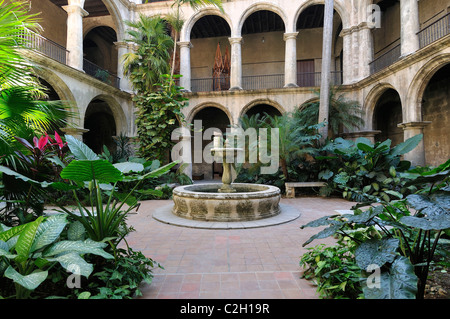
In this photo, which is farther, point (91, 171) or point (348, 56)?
point (348, 56)

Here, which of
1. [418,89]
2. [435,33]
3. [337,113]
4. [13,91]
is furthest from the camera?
[337,113]

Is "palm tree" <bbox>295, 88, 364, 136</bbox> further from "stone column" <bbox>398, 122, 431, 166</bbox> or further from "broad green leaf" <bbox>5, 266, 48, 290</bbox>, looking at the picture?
"broad green leaf" <bbox>5, 266, 48, 290</bbox>

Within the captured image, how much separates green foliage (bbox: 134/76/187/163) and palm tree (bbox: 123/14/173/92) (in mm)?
597

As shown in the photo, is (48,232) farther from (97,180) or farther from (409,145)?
(409,145)

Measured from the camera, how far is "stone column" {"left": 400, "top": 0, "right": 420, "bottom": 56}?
9.09 metres

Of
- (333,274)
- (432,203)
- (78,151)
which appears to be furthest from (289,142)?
(78,151)

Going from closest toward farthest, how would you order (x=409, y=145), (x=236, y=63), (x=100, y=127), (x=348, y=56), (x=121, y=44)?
(x=409, y=145)
(x=348, y=56)
(x=121, y=44)
(x=236, y=63)
(x=100, y=127)

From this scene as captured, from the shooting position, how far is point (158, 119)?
9.20 metres

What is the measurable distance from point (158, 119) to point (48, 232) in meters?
7.63

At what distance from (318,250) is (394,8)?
1500 cm

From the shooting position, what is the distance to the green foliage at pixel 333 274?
2.17 meters

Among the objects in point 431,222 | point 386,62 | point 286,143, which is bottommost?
point 431,222

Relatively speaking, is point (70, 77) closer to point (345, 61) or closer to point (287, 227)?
point (287, 227)

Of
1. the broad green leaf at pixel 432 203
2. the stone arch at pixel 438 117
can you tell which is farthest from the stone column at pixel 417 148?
the broad green leaf at pixel 432 203
